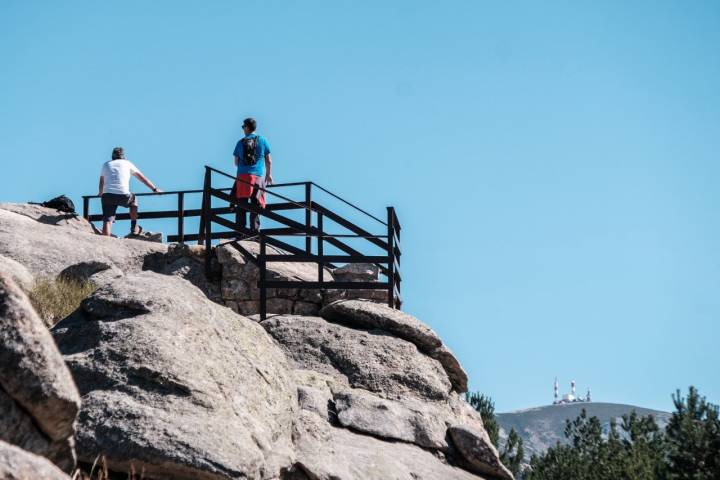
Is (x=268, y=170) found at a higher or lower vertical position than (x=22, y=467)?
higher

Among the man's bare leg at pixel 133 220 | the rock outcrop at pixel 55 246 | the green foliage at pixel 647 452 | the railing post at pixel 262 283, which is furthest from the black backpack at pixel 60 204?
the green foliage at pixel 647 452

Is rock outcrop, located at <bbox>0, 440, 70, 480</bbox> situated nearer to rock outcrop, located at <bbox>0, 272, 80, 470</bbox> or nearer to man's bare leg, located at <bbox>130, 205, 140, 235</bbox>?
rock outcrop, located at <bbox>0, 272, 80, 470</bbox>

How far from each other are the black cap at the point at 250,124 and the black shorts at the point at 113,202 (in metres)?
2.74

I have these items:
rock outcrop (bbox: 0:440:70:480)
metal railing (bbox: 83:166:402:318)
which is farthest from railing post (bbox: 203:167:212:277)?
rock outcrop (bbox: 0:440:70:480)

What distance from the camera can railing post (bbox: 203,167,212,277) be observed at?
1797 centimetres

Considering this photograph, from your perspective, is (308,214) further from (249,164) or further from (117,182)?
(117,182)

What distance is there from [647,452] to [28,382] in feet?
138

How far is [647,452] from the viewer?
45.3 meters

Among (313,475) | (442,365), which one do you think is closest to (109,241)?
(442,365)

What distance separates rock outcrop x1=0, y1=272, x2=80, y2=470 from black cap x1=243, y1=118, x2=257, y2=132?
11600mm

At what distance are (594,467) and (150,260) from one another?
3129cm

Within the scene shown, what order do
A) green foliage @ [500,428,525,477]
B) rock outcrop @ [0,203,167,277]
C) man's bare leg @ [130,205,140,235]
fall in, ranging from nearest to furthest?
rock outcrop @ [0,203,167,277] → man's bare leg @ [130,205,140,235] → green foliage @ [500,428,525,477]

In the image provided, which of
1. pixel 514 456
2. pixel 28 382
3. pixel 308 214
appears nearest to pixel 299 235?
pixel 308 214

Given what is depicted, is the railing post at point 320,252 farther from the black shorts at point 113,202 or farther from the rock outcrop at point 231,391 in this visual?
the black shorts at point 113,202
